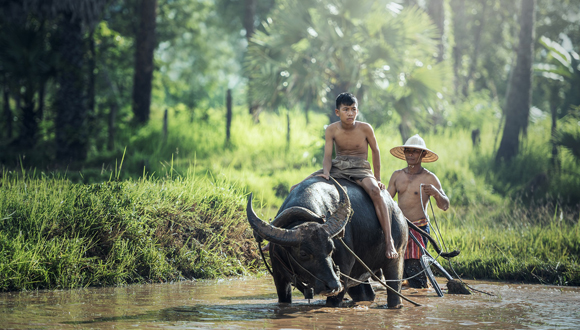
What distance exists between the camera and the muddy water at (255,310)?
5.48 metres

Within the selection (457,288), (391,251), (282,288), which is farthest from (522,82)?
(282,288)

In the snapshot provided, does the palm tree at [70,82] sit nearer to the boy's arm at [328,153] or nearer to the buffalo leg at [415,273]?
the buffalo leg at [415,273]

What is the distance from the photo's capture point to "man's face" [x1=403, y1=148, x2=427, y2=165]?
792cm

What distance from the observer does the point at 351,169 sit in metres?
6.55

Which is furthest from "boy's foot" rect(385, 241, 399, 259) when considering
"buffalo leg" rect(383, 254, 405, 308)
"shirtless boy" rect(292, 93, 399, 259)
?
"buffalo leg" rect(383, 254, 405, 308)

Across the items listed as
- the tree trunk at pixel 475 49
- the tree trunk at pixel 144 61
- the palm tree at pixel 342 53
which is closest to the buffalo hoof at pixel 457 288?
the palm tree at pixel 342 53

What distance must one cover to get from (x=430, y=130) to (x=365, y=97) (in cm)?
475

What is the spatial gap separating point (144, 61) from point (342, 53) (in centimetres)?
737

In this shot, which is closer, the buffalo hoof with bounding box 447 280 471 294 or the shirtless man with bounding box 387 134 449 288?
the buffalo hoof with bounding box 447 280 471 294

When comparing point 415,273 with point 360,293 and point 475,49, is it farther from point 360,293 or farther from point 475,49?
point 475,49

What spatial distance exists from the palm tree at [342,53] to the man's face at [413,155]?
9.31m

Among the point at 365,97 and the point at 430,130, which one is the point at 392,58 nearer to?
the point at 365,97

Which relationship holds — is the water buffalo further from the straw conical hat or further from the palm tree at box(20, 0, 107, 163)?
the palm tree at box(20, 0, 107, 163)

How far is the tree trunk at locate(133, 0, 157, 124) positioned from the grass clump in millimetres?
11809
